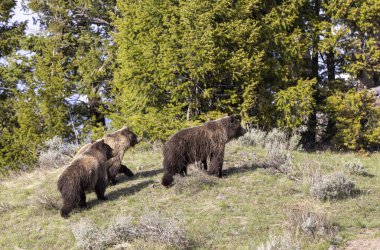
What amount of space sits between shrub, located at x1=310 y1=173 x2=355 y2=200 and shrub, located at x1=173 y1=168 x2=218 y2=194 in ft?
7.86

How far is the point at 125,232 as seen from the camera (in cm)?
928

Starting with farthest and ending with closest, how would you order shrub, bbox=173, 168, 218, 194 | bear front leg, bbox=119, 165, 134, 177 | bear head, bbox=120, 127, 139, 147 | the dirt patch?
bear front leg, bbox=119, 165, 134, 177, bear head, bbox=120, 127, 139, 147, shrub, bbox=173, 168, 218, 194, the dirt patch

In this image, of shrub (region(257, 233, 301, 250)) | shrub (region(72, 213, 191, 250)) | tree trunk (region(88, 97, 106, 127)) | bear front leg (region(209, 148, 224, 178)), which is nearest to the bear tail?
bear front leg (region(209, 148, 224, 178))

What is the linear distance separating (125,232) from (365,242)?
4.18 metres

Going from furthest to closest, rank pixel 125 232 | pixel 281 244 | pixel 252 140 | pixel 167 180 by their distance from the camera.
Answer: pixel 252 140, pixel 167 180, pixel 125 232, pixel 281 244

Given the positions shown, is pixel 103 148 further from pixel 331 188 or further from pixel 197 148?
pixel 331 188

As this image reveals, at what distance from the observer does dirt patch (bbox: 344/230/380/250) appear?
816cm

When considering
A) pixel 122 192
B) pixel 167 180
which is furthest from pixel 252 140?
pixel 122 192

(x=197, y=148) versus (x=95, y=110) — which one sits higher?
(x=95, y=110)

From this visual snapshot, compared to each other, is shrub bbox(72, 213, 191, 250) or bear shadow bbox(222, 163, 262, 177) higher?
bear shadow bbox(222, 163, 262, 177)

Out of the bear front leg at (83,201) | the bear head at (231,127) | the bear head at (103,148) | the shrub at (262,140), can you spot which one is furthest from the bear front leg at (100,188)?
the shrub at (262,140)

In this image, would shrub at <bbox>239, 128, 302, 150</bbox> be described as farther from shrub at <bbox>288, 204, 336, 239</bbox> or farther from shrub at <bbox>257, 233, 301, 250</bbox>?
shrub at <bbox>257, 233, 301, 250</bbox>

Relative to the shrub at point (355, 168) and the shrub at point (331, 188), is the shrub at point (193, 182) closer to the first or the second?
the shrub at point (331, 188)

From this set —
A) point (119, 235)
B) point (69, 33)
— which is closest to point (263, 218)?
point (119, 235)
